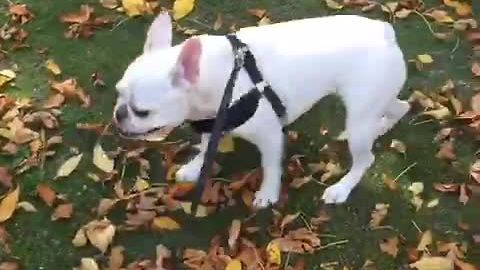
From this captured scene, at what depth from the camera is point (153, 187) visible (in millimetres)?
3299

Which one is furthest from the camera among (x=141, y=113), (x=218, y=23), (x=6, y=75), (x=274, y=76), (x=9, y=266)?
(x=218, y=23)

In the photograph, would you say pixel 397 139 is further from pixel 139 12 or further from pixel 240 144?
pixel 139 12

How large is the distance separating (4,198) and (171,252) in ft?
2.20

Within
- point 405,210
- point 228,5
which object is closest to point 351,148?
point 405,210

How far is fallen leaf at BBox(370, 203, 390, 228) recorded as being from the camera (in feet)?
10.6

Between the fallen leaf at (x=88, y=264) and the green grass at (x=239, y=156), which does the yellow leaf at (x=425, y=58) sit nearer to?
the green grass at (x=239, y=156)

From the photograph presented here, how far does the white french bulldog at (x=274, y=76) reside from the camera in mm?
2713

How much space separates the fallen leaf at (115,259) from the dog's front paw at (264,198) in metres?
0.54

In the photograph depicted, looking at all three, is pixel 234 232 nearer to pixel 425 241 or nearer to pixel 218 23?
pixel 425 241

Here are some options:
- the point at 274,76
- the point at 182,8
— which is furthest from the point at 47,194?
the point at 182,8

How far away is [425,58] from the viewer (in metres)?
3.90

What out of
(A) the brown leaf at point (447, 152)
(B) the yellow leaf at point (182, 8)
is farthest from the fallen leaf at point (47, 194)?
(A) the brown leaf at point (447, 152)

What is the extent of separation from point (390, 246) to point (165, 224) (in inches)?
33.3

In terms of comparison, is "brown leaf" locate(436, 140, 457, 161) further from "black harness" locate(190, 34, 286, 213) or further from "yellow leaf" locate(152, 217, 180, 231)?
"yellow leaf" locate(152, 217, 180, 231)
